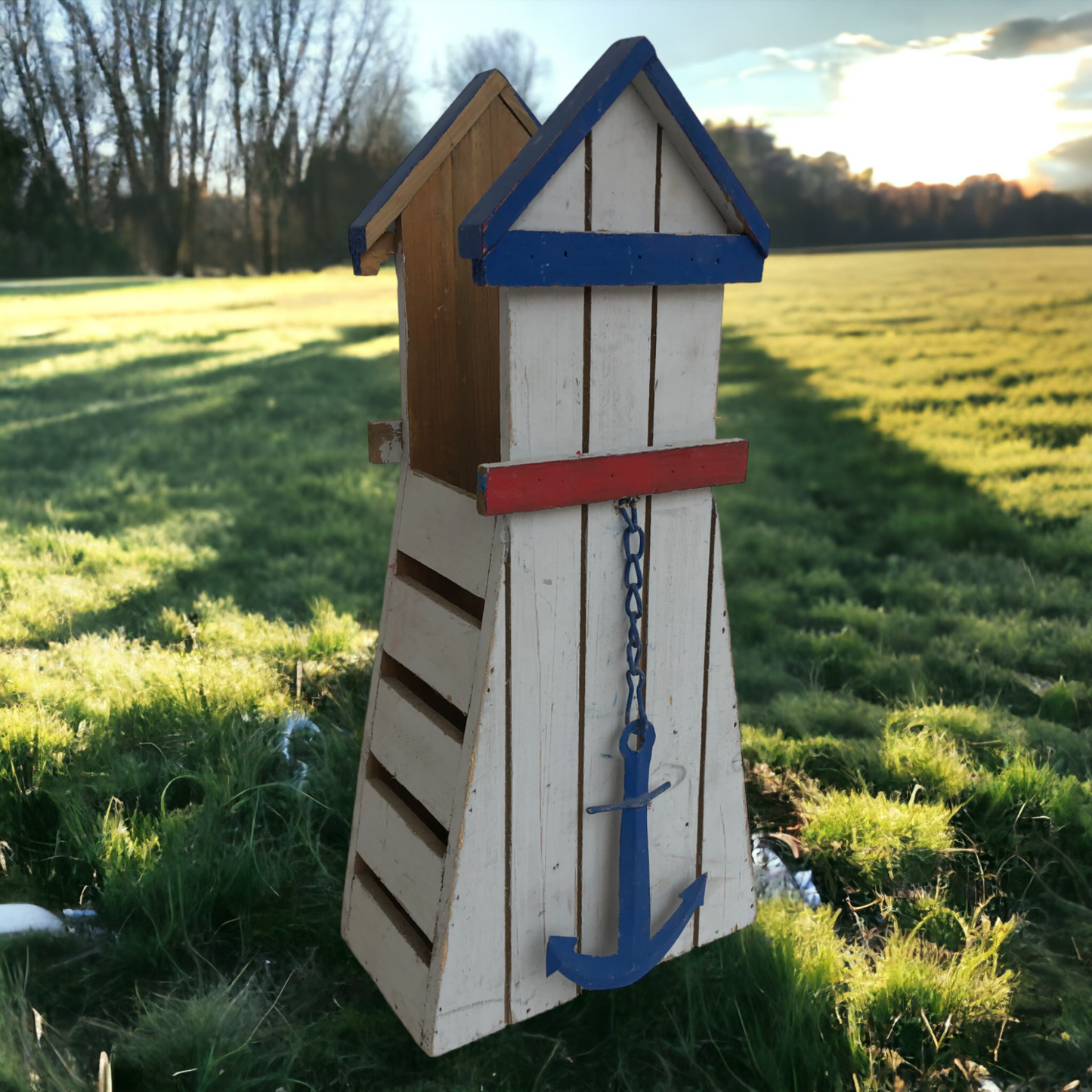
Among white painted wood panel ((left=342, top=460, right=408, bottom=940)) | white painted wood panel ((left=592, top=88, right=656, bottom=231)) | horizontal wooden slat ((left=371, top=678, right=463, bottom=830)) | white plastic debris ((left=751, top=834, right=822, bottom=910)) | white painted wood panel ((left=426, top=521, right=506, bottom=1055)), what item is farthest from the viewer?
white plastic debris ((left=751, top=834, right=822, bottom=910))

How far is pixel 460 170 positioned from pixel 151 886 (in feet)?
5.33

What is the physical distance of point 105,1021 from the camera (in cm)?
183

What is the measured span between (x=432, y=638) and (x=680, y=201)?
2.84 feet

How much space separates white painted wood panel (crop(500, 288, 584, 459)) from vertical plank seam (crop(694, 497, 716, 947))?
37 centimetres

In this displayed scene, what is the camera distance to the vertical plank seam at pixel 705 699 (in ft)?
5.76

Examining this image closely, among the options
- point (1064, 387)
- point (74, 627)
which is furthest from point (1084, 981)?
point (1064, 387)

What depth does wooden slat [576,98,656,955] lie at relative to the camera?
1.47 m

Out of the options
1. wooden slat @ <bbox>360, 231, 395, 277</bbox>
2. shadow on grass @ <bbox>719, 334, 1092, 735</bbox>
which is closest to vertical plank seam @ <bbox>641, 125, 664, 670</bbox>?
wooden slat @ <bbox>360, 231, 395, 277</bbox>

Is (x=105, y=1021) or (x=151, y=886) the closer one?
(x=105, y=1021)

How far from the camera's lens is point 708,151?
1.52 metres

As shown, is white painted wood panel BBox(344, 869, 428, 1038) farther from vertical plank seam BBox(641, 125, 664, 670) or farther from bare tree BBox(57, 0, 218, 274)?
bare tree BBox(57, 0, 218, 274)

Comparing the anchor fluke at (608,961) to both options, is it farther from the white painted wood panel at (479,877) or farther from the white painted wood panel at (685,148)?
the white painted wood panel at (685,148)

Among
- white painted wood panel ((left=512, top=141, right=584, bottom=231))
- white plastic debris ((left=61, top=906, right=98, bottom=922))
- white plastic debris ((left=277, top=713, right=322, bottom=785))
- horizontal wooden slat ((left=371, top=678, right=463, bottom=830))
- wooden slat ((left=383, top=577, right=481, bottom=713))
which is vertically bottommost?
white plastic debris ((left=61, top=906, right=98, bottom=922))

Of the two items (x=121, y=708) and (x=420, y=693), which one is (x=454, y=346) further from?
(x=121, y=708)
